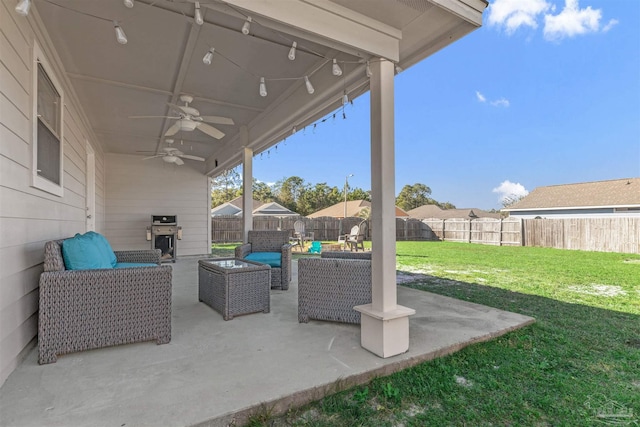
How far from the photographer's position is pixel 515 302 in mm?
3910

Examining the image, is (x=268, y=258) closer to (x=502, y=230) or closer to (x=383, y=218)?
(x=383, y=218)

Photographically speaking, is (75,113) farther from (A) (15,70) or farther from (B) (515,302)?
(B) (515,302)

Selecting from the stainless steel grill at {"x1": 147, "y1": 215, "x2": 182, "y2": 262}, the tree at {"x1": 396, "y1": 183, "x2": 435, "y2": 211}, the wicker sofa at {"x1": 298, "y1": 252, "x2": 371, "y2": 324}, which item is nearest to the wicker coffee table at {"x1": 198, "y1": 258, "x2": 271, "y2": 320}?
the wicker sofa at {"x1": 298, "y1": 252, "x2": 371, "y2": 324}

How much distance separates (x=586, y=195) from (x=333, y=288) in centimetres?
1954

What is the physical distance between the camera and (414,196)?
40.0m

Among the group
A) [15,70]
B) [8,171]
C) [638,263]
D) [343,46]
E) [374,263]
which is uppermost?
[343,46]

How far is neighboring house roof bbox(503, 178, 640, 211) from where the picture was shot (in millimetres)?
14930

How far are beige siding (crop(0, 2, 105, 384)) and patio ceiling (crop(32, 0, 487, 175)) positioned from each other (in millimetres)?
522

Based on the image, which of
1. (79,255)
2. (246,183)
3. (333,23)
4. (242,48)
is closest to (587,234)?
(246,183)

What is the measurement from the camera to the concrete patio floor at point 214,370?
1.55m

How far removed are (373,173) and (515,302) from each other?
114 inches

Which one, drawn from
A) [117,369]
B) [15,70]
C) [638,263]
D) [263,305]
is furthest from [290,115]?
[638,263]

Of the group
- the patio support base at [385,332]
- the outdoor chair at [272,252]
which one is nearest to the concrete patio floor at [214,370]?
the patio support base at [385,332]

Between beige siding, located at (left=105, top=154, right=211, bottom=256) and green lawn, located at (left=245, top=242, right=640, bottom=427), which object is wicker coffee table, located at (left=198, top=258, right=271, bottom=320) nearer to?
green lawn, located at (left=245, top=242, right=640, bottom=427)
